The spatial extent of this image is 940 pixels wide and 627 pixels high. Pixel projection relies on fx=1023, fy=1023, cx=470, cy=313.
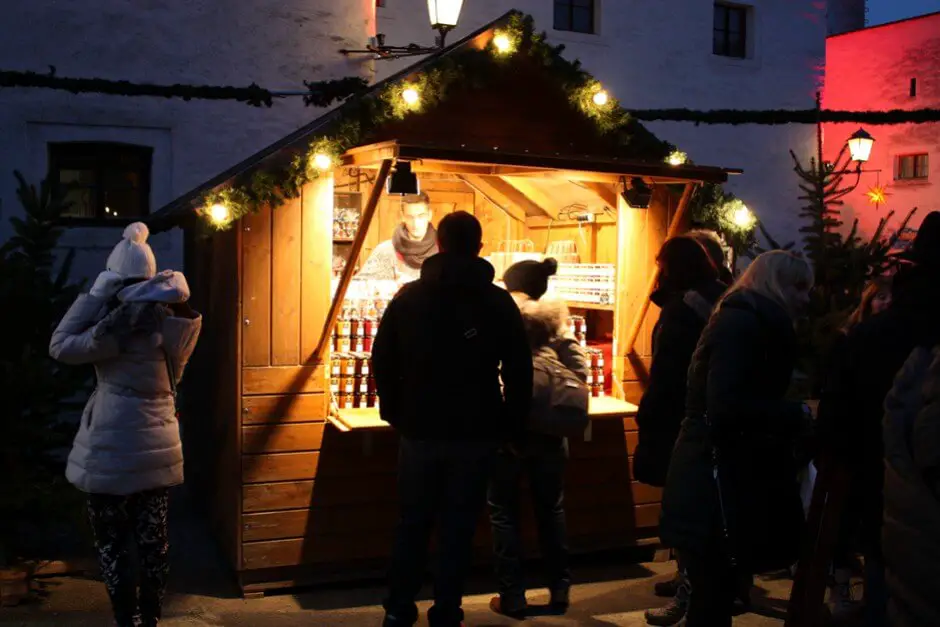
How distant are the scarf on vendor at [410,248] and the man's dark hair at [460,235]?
241 cm

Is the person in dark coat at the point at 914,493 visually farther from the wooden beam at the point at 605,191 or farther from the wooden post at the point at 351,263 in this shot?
the wooden beam at the point at 605,191

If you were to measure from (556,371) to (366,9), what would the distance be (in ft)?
25.1

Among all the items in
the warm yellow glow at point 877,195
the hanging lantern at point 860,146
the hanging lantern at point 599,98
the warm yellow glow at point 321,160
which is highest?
the hanging lantern at point 860,146

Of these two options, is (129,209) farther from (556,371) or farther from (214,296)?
(556,371)

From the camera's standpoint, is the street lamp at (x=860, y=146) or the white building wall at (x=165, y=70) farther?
the street lamp at (x=860, y=146)

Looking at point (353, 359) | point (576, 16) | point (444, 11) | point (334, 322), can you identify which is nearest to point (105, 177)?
point (444, 11)

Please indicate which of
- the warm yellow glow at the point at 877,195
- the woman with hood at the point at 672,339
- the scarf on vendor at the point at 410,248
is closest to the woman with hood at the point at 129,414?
the woman with hood at the point at 672,339

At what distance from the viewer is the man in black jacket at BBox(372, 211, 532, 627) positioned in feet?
15.5

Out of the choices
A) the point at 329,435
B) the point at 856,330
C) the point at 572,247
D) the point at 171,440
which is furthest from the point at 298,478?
the point at 856,330

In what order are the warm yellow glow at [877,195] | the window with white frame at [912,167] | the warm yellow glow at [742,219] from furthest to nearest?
the warm yellow glow at [877,195], the window with white frame at [912,167], the warm yellow glow at [742,219]

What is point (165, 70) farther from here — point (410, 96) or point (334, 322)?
point (334, 322)

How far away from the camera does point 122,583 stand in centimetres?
479

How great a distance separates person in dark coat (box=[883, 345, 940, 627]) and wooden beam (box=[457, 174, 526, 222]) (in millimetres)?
5435

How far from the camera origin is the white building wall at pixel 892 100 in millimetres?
19094
